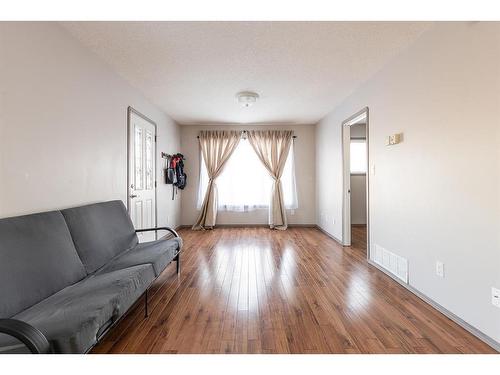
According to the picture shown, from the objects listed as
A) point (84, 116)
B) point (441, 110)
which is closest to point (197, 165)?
point (84, 116)

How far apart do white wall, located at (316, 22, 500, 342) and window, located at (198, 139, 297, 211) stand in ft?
9.19

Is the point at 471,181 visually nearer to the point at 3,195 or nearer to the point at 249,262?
the point at 249,262

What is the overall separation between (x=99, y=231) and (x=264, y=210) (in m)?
3.98

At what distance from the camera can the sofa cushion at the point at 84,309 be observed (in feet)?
3.66

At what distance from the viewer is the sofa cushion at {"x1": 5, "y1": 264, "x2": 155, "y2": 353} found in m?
1.11

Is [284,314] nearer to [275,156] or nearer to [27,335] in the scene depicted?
[27,335]

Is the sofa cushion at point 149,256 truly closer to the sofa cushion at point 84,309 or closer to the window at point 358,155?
the sofa cushion at point 84,309

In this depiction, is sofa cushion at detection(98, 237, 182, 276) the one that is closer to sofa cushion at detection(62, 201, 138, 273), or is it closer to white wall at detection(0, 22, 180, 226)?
sofa cushion at detection(62, 201, 138, 273)

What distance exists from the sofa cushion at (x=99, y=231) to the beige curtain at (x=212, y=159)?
9.28 ft

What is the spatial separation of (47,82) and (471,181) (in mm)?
3239

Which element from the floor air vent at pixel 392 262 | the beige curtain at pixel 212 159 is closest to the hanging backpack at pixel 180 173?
the beige curtain at pixel 212 159

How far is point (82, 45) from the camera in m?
2.34

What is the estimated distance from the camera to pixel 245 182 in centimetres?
577

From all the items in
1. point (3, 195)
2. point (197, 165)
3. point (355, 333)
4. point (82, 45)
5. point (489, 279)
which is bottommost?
point (355, 333)
